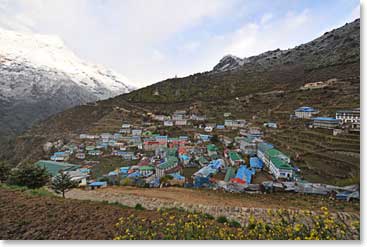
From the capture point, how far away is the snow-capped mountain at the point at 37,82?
70.6 meters

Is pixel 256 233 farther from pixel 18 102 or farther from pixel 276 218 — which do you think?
pixel 18 102

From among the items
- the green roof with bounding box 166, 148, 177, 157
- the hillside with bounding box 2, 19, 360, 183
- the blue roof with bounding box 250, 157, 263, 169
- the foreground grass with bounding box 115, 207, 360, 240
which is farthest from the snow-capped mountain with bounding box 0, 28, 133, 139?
the foreground grass with bounding box 115, 207, 360, 240

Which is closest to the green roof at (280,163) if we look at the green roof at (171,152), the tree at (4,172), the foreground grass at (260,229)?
the foreground grass at (260,229)

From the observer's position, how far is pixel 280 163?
1102 centimetres

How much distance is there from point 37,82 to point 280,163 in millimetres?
113338

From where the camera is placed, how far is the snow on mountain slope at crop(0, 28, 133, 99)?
94.3 meters

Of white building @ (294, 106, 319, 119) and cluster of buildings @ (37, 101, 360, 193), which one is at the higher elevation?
white building @ (294, 106, 319, 119)

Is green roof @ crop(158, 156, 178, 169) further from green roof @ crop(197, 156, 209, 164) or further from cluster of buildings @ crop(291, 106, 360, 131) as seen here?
cluster of buildings @ crop(291, 106, 360, 131)

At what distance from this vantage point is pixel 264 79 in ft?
138

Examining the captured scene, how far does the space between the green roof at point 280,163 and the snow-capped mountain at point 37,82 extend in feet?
225

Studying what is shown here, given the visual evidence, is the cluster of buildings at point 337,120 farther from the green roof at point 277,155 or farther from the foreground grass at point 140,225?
the foreground grass at point 140,225

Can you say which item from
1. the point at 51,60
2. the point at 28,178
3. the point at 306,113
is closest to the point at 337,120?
the point at 306,113

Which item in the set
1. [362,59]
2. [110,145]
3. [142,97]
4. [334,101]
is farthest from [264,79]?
[362,59]

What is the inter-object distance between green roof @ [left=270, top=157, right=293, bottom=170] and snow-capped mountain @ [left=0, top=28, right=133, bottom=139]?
2702 inches
